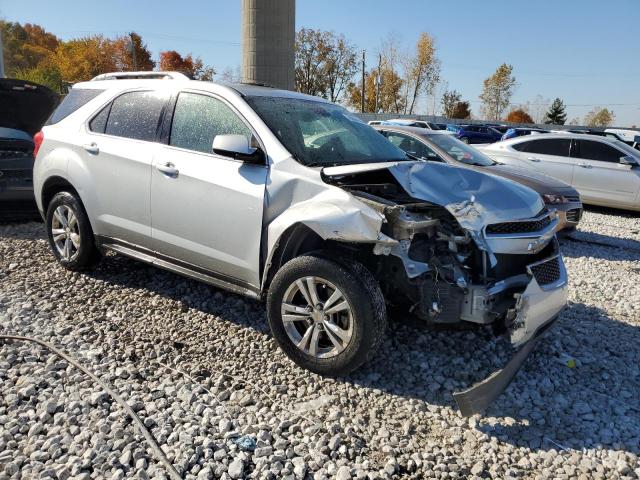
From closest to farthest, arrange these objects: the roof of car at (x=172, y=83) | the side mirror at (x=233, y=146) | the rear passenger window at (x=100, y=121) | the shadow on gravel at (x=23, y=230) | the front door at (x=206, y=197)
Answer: the side mirror at (x=233, y=146), the front door at (x=206, y=197), the roof of car at (x=172, y=83), the rear passenger window at (x=100, y=121), the shadow on gravel at (x=23, y=230)

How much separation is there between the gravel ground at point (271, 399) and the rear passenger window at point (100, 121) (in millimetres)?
1514

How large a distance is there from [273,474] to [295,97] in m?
3.12

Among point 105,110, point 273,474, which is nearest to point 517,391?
point 273,474

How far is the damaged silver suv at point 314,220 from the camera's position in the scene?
10.4 ft

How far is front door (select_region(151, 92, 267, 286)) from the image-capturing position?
3643 mm

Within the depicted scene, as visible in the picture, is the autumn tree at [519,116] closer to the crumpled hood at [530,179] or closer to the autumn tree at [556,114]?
the autumn tree at [556,114]

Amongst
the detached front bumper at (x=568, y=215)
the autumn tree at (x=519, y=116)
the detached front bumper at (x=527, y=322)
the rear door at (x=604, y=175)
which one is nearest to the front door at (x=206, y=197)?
the detached front bumper at (x=527, y=322)

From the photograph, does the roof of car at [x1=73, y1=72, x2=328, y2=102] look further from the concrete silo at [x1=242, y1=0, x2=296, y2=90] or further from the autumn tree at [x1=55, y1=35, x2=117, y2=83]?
the autumn tree at [x1=55, y1=35, x2=117, y2=83]

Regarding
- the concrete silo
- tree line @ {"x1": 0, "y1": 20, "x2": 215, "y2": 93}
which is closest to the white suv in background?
the concrete silo

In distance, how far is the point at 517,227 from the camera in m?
3.34

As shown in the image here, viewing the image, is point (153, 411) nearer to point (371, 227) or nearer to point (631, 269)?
point (371, 227)

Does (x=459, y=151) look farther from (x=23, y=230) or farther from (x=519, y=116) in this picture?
(x=519, y=116)

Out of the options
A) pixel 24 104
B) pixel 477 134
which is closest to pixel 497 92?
pixel 477 134

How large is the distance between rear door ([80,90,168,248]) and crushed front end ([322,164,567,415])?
6.11ft
